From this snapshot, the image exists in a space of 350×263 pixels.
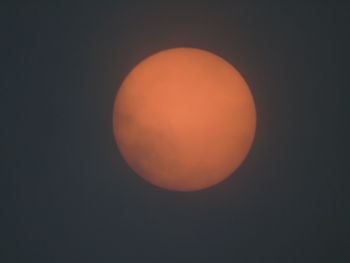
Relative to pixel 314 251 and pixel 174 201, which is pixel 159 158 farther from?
pixel 314 251

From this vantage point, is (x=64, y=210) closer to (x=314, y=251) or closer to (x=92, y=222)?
(x=92, y=222)

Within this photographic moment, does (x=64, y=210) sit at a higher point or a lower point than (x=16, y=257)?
higher

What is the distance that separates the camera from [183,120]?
233 cm

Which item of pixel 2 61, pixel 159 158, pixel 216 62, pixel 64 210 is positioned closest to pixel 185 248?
pixel 159 158

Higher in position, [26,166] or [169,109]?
[169,109]

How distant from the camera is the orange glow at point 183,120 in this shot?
230 centimetres

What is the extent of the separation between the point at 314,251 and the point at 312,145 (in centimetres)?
74

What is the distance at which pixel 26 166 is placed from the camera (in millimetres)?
2314

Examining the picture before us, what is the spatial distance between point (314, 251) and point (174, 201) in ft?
3.43

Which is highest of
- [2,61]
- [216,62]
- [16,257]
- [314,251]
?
[216,62]

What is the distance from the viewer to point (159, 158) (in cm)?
234

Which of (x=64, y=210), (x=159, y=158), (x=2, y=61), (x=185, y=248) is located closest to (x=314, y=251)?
(x=185, y=248)

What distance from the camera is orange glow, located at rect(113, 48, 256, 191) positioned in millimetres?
2297

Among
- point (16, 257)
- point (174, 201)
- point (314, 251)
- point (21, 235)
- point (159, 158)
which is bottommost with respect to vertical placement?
point (16, 257)
